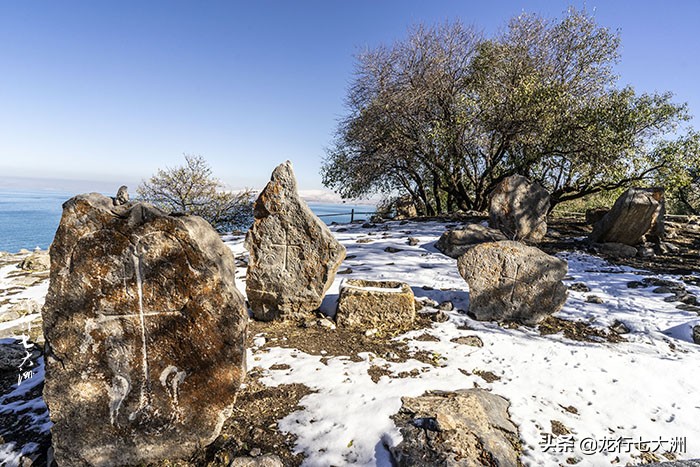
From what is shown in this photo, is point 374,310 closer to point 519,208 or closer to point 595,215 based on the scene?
point 519,208

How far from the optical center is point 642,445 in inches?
123

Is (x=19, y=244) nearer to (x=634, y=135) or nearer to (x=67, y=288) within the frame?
(x=67, y=288)

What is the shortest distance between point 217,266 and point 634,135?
45.3ft

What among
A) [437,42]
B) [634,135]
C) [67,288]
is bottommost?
[67,288]

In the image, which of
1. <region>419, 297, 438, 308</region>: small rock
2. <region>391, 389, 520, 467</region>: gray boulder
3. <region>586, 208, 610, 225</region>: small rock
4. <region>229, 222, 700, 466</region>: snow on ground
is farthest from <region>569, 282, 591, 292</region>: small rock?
<region>586, 208, 610, 225</region>: small rock

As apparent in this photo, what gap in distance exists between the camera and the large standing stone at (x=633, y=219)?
8.58 m

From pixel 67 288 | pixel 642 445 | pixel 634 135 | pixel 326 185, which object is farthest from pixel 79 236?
pixel 326 185

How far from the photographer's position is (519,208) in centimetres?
971

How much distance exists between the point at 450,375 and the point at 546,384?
3.51ft

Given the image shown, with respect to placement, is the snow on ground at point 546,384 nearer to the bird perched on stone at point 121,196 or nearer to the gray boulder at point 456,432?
the gray boulder at point 456,432

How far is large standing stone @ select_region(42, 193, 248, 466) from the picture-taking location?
265 cm

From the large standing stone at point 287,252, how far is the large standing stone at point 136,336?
2421 millimetres

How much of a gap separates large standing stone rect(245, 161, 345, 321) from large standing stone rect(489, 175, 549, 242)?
20.4ft

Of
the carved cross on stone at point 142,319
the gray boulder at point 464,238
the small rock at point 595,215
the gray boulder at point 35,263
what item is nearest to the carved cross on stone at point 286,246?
the carved cross on stone at point 142,319
